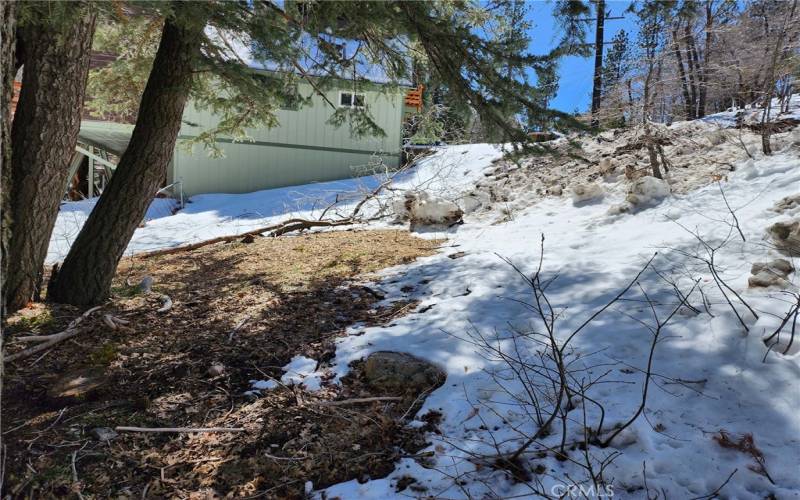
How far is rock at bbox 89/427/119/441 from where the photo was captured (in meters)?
2.40

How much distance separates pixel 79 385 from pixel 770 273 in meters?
4.58

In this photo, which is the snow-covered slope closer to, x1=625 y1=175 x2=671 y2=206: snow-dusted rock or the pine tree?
x1=625 y1=175 x2=671 y2=206: snow-dusted rock

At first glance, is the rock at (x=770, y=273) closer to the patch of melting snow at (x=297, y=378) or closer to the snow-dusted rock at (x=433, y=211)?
the patch of melting snow at (x=297, y=378)

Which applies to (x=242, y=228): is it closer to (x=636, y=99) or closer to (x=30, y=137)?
(x=30, y=137)

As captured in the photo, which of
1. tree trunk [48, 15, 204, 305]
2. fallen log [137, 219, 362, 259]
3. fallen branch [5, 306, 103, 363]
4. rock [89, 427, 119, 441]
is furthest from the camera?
fallen log [137, 219, 362, 259]

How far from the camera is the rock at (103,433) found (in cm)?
240

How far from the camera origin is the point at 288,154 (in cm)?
1534

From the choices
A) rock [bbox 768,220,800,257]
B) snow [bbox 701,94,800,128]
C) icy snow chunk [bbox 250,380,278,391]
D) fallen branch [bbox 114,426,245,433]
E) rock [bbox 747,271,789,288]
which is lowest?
fallen branch [bbox 114,426,245,433]

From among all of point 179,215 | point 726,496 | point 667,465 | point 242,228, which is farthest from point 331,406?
point 179,215

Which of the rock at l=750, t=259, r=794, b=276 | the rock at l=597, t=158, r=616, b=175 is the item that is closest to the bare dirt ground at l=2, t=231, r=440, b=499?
the rock at l=750, t=259, r=794, b=276

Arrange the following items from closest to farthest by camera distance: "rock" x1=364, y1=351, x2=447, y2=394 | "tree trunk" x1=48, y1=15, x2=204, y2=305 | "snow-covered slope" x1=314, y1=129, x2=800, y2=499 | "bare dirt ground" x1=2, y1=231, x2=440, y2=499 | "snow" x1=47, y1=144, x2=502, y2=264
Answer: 1. "snow-covered slope" x1=314, y1=129, x2=800, y2=499
2. "bare dirt ground" x1=2, y1=231, x2=440, y2=499
3. "rock" x1=364, y1=351, x2=447, y2=394
4. "tree trunk" x1=48, y1=15, x2=204, y2=305
5. "snow" x1=47, y1=144, x2=502, y2=264

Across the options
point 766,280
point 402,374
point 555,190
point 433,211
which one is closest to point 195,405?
point 402,374

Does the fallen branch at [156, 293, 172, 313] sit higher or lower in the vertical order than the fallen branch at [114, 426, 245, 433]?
higher

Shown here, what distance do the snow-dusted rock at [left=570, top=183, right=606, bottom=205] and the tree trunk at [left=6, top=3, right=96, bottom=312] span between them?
6.29m
